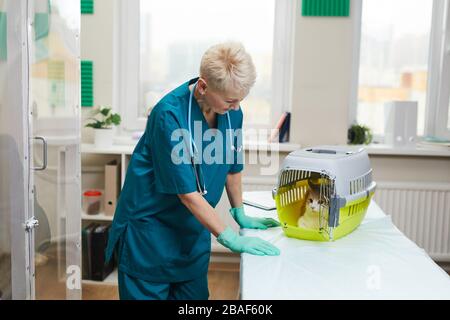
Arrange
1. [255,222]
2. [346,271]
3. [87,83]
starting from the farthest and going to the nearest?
[87,83] < [255,222] < [346,271]

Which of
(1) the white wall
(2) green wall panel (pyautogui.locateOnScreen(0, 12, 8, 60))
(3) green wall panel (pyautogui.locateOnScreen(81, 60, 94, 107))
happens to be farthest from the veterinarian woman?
(3) green wall panel (pyautogui.locateOnScreen(81, 60, 94, 107))

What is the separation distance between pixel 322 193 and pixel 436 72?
202 cm

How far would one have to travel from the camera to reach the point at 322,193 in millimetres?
1583

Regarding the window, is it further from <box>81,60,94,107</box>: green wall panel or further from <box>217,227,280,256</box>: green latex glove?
<box>217,227,280,256</box>: green latex glove

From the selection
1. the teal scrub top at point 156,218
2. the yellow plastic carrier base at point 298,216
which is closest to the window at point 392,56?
the yellow plastic carrier base at point 298,216

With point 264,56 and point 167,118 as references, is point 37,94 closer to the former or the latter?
point 167,118

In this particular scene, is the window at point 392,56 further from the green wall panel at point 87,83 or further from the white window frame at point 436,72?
the green wall panel at point 87,83

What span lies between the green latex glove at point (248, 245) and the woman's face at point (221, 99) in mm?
357

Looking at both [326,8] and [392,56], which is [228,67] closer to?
[326,8]

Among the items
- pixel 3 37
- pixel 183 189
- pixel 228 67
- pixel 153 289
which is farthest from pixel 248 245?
pixel 3 37

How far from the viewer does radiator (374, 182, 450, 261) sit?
3051 millimetres

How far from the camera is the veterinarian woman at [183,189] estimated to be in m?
1.47

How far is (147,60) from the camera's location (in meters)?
3.30

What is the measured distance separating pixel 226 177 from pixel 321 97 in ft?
4.61
